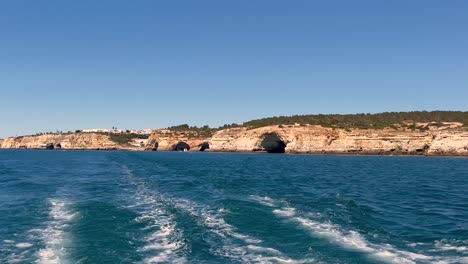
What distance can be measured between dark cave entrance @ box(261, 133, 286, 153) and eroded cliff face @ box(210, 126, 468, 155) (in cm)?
156

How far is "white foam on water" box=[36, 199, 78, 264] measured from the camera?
52.4ft

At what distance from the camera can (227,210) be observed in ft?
83.6

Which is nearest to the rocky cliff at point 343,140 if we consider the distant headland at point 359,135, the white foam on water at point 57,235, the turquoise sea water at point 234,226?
the distant headland at point 359,135

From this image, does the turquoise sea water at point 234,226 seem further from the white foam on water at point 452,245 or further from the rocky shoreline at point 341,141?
the rocky shoreline at point 341,141

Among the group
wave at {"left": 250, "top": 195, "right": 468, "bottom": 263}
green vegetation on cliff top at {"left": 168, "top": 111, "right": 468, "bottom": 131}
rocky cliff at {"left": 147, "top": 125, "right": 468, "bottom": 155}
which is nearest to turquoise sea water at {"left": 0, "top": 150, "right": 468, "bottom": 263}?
wave at {"left": 250, "top": 195, "right": 468, "bottom": 263}

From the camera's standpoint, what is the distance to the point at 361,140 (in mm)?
124625

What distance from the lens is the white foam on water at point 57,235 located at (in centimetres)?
1596

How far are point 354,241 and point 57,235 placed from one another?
45.6 ft

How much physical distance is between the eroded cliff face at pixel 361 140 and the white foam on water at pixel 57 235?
10764 centimetres

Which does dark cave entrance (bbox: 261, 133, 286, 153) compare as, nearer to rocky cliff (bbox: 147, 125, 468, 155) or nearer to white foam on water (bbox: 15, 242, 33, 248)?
rocky cliff (bbox: 147, 125, 468, 155)

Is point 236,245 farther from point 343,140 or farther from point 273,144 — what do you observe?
point 273,144

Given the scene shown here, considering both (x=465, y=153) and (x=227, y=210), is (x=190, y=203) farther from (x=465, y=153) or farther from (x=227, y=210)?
(x=465, y=153)

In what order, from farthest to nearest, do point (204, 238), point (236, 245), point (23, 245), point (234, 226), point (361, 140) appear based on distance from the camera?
point (361, 140)
point (234, 226)
point (204, 238)
point (23, 245)
point (236, 245)

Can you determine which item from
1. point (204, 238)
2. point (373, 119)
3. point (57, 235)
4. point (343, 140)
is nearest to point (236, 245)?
point (204, 238)
